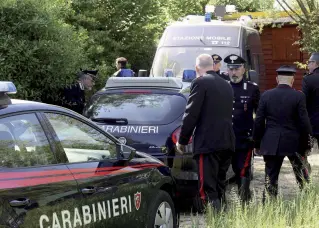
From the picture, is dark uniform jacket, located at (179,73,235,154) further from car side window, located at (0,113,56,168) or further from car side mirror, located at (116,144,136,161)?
car side window, located at (0,113,56,168)

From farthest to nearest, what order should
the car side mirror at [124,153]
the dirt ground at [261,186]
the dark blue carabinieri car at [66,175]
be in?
the dirt ground at [261,186] < the car side mirror at [124,153] < the dark blue carabinieri car at [66,175]

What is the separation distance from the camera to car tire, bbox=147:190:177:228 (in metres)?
5.73

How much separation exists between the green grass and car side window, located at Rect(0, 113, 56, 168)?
5.37 ft

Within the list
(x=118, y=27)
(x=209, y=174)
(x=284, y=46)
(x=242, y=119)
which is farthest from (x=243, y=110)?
(x=284, y=46)

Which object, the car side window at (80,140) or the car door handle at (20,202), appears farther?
the car side window at (80,140)

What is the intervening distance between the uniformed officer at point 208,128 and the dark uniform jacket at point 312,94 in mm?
2214

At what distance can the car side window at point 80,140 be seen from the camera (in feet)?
16.1

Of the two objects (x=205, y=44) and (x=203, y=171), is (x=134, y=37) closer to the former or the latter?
(x=205, y=44)

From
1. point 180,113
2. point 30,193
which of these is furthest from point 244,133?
point 30,193

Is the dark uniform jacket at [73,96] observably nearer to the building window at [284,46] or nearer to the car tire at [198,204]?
the car tire at [198,204]

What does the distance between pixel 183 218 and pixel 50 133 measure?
3.12 metres

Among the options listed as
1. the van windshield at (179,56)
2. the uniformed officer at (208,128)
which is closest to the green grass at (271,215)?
the uniformed officer at (208,128)

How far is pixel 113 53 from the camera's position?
733 inches

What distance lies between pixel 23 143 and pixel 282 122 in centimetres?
361
